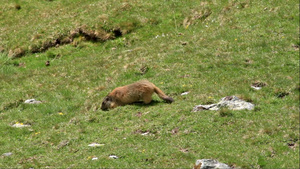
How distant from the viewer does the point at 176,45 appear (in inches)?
1097

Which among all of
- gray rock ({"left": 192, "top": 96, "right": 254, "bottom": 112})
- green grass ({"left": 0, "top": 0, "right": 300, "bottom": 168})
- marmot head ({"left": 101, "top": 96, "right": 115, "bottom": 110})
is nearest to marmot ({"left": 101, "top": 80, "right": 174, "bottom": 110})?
marmot head ({"left": 101, "top": 96, "right": 115, "bottom": 110})

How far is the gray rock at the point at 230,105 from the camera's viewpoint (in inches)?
694

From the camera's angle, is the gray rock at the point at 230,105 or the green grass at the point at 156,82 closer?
the green grass at the point at 156,82

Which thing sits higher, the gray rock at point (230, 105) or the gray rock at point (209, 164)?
the gray rock at point (209, 164)

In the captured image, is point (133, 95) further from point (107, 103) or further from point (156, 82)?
point (156, 82)

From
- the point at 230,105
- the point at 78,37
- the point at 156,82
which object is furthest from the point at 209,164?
the point at 78,37

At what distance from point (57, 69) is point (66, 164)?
16.1 m

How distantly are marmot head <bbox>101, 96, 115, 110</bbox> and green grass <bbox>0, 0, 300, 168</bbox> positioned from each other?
0.45m

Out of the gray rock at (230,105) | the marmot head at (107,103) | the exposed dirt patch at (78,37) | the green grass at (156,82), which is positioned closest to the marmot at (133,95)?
the marmot head at (107,103)

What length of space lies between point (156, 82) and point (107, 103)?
298 centimetres

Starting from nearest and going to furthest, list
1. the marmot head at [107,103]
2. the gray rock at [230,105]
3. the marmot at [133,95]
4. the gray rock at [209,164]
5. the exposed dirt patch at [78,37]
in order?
the gray rock at [209,164]
the gray rock at [230,105]
the marmot at [133,95]
the marmot head at [107,103]
the exposed dirt patch at [78,37]

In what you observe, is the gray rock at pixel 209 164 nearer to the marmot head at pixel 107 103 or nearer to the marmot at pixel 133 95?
the marmot at pixel 133 95

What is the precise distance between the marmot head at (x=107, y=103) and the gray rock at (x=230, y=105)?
4.60m

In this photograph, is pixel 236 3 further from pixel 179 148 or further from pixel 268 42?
pixel 179 148
